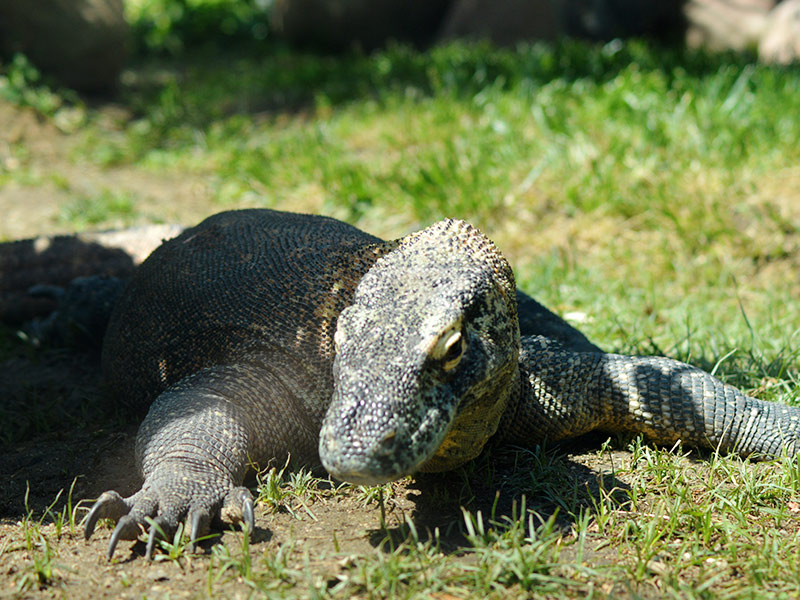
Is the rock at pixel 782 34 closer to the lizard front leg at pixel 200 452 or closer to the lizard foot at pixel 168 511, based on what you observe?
Result: the lizard front leg at pixel 200 452

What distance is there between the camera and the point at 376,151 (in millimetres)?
6852

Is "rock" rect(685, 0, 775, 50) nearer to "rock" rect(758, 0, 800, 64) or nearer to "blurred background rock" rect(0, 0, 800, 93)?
"blurred background rock" rect(0, 0, 800, 93)

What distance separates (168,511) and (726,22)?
1065cm

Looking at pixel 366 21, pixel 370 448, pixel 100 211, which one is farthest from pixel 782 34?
pixel 370 448

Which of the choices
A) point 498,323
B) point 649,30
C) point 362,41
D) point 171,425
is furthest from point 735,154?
point 362,41

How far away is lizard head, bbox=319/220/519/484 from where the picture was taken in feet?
6.75

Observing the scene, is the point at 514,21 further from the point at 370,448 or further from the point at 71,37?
the point at 370,448

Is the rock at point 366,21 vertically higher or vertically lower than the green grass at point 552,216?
higher

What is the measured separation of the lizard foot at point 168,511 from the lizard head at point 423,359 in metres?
0.50

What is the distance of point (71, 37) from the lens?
8.99 m

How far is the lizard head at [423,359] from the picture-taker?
2057 millimetres

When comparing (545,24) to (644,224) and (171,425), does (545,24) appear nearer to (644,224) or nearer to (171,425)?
(644,224)

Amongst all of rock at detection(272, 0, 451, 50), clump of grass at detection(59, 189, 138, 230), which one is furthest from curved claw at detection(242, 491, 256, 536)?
rock at detection(272, 0, 451, 50)

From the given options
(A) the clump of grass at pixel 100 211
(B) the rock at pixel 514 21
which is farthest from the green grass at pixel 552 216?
(B) the rock at pixel 514 21
